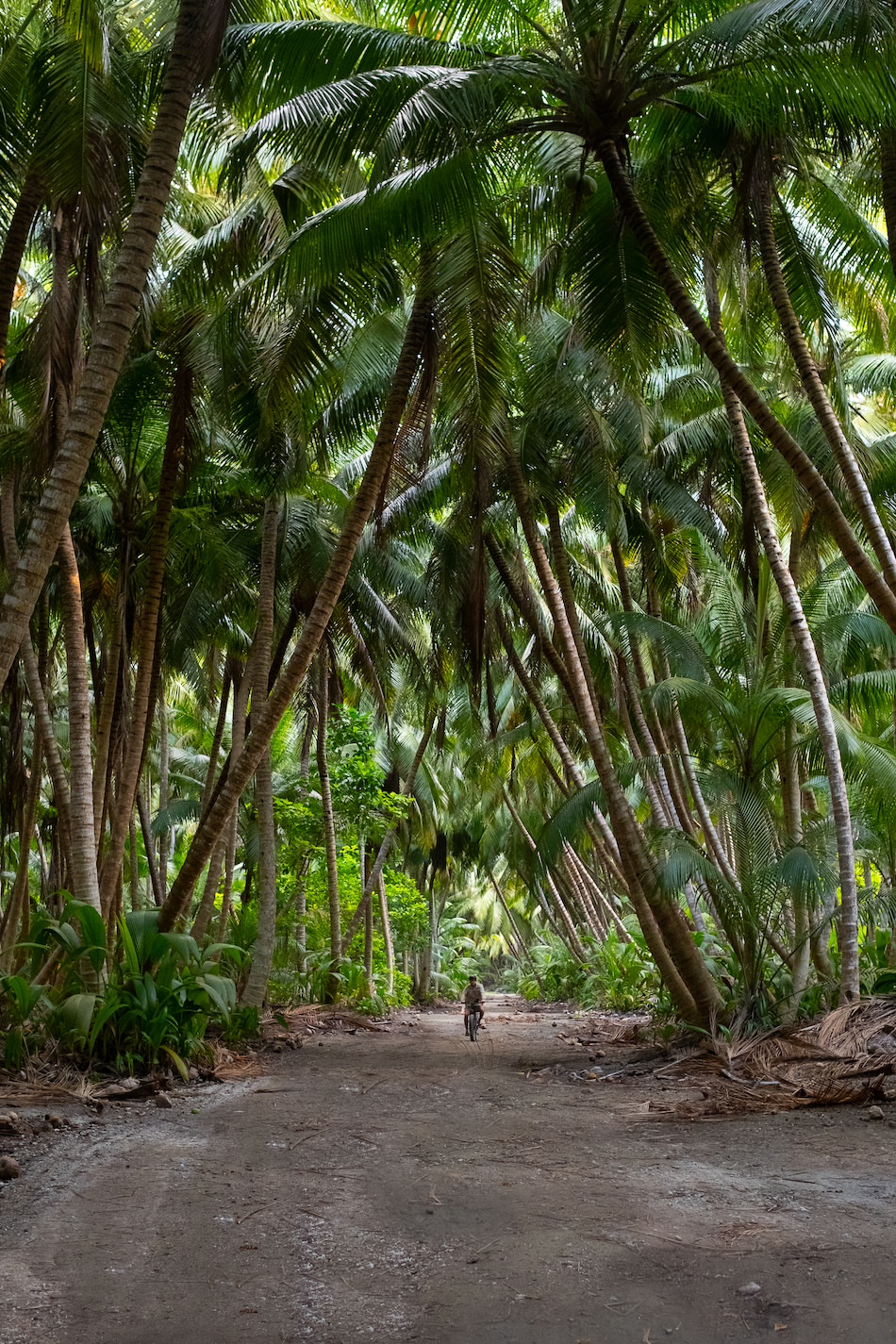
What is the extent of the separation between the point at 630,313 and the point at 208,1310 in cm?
829

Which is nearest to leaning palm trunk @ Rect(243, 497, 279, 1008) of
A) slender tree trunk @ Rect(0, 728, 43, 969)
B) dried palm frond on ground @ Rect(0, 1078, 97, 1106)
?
slender tree trunk @ Rect(0, 728, 43, 969)

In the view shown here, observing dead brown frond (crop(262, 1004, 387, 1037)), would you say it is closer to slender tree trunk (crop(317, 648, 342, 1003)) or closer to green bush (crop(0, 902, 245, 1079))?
slender tree trunk (crop(317, 648, 342, 1003))

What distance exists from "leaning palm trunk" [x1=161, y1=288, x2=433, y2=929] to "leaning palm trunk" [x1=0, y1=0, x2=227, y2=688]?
3920mm

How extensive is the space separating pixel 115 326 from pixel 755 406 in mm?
4668

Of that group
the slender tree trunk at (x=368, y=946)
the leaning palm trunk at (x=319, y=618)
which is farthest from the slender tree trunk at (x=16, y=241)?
the slender tree trunk at (x=368, y=946)

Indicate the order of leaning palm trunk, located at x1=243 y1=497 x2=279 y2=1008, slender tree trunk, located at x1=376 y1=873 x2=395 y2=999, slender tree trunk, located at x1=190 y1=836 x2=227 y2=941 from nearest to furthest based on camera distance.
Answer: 1. leaning palm trunk, located at x1=243 y1=497 x2=279 y2=1008
2. slender tree trunk, located at x1=190 y1=836 x2=227 y2=941
3. slender tree trunk, located at x1=376 y1=873 x2=395 y2=999

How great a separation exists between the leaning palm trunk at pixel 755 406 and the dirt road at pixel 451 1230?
367cm

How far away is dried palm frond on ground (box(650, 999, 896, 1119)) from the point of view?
7262mm

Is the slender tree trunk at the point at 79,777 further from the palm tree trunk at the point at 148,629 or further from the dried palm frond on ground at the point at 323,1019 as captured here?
the dried palm frond on ground at the point at 323,1019

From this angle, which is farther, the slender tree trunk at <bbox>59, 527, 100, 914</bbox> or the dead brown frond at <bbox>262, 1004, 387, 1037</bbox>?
the dead brown frond at <bbox>262, 1004, 387, 1037</bbox>

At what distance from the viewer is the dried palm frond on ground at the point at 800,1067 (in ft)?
23.8

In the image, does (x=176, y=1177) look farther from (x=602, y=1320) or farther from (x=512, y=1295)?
(x=602, y=1320)

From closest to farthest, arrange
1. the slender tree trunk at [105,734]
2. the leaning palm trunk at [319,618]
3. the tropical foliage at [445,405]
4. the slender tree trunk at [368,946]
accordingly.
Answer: the tropical foliage at [445,405]
the leaning palm trunk at [319,618]
the slender tree trunk at [105,734]
the slender tree trunk at [368,946]

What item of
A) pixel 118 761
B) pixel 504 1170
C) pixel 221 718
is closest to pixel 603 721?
pixel 221 718
